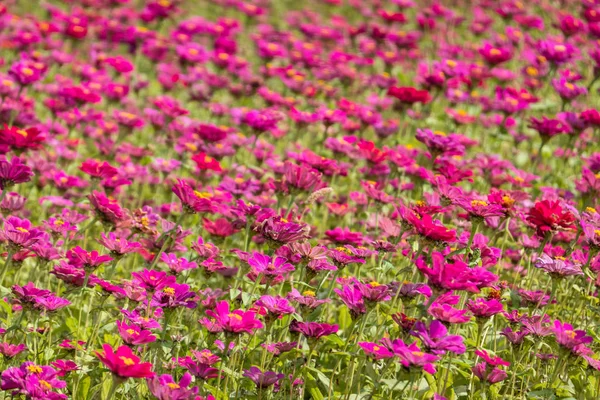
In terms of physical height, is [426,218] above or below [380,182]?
above

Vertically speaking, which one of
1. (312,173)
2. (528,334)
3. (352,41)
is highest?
(312,173)

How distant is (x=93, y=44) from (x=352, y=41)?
2.42 meters

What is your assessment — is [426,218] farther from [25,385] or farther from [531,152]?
[531,152]

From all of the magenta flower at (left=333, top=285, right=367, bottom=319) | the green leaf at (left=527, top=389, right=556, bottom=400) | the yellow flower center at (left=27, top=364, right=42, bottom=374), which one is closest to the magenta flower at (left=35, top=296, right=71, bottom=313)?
the yellow flower center at (left=27, top=364, right=42, bottom=374)

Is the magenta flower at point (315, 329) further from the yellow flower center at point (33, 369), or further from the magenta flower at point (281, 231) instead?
the yellow flower center at point (33, 369)

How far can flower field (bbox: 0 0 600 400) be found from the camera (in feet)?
9.50

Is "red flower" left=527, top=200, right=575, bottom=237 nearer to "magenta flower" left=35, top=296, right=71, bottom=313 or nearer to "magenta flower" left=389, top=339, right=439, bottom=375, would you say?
"magenta flower" left=389, top=339, right=439, bottom=375

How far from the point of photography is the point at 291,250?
321 centimetres

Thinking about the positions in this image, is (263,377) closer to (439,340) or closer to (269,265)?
(269,265)

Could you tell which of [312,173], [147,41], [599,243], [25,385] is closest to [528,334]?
[599,243]

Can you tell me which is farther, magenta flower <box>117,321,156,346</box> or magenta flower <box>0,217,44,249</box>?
magenta flower <box>0,217,44,249</box>

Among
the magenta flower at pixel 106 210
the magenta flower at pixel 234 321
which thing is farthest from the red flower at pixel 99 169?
the magenta flower at pixel 234 321

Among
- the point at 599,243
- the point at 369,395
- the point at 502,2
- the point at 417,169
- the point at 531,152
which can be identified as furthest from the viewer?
the point at 502,2

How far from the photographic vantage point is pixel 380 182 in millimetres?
4668
